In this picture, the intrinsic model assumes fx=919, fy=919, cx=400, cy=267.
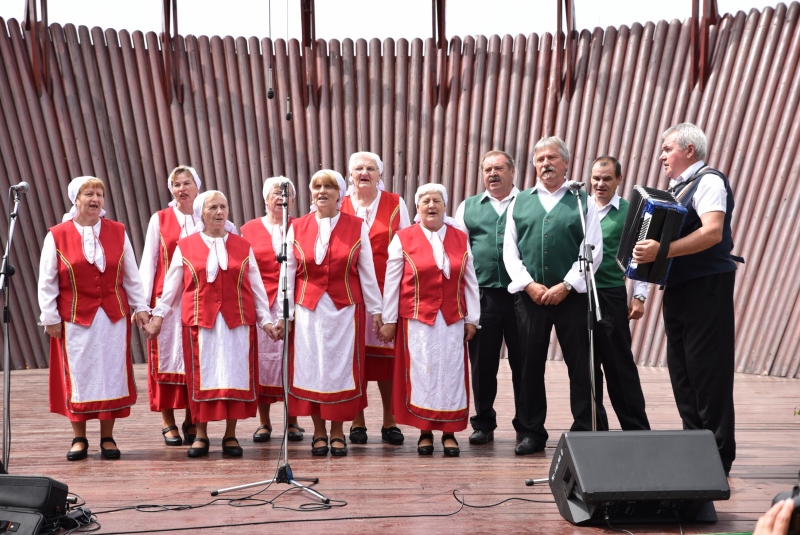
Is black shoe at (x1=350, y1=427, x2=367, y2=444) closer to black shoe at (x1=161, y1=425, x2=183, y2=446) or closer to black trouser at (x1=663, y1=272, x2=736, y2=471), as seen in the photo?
black shoe at (x1=161, y1=425, x2=183, y2=446)

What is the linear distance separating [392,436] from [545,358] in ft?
3.00

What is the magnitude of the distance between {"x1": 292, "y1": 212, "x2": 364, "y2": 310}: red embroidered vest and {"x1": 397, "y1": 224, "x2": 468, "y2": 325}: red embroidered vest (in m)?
0.25

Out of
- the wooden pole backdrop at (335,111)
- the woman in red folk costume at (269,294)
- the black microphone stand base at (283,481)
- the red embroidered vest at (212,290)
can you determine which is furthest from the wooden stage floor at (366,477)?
the wooden pole backdrop at (335,111)

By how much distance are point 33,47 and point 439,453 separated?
544cm

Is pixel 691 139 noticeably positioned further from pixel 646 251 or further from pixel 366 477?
pixel 366 477

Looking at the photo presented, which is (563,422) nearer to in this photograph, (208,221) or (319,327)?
(319,327)

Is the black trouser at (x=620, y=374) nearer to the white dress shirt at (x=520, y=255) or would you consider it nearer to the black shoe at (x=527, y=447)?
the white dress shirt at (x=520, y=255)

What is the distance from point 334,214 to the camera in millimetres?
4566

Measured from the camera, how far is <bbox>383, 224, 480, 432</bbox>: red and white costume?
439 centimetres

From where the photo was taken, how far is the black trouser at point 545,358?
14.2ft

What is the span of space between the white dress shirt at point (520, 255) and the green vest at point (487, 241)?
220mm

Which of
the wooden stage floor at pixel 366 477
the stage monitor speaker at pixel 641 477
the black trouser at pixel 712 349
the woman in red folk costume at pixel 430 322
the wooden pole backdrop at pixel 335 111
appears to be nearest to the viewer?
the stage monitor speaker at pixel 641 477

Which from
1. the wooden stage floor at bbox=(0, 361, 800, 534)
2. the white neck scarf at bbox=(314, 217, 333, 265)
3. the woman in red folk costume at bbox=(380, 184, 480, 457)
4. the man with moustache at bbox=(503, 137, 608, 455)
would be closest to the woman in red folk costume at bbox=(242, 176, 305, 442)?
the wooden stage floor at bbox=(0, 361, 800, 534)

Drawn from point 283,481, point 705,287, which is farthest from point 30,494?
point 705,287
